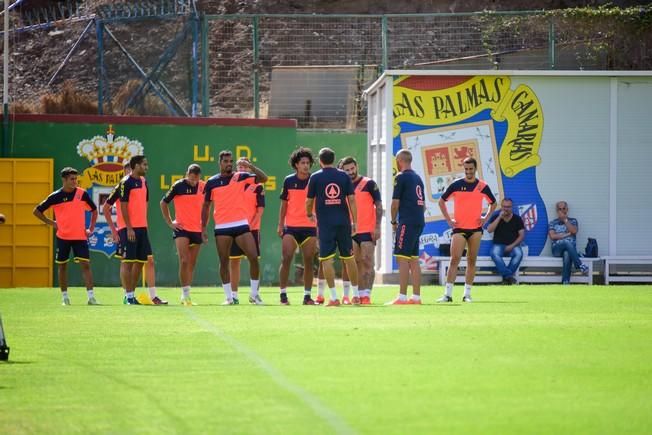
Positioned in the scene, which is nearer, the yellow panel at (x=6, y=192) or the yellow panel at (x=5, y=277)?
the yellow panel at (x=5, y=277)

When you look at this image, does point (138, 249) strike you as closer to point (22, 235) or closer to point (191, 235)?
point (191, 235)

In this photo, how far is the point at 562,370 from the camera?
10.2m

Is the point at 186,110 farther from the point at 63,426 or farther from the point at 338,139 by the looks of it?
the point at 63,426

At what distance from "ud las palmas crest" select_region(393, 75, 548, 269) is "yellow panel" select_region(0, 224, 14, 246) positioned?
8.31 m

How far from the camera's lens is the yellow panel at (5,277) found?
2792 centimetres

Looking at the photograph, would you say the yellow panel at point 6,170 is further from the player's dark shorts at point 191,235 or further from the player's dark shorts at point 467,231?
the player's dark shorts at point 467,231

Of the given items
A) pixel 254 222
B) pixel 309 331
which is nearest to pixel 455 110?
pixel 254 222

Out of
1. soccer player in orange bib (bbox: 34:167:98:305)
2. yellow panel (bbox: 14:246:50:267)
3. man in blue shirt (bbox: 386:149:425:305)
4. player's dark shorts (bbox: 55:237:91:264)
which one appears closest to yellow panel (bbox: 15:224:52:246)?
yellow panel (bbox: 14:246:50:267)

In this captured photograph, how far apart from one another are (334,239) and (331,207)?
47 cm

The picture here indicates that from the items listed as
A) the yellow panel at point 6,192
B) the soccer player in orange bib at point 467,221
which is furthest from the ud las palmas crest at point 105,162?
the soccer player in orange bib at point 467,221

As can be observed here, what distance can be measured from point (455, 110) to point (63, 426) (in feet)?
68.1

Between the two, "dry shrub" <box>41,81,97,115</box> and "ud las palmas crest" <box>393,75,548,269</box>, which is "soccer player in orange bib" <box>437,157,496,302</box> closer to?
"ud las palmas crest" <box>393,75,548,269</box>

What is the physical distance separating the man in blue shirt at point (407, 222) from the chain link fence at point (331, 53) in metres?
11.3

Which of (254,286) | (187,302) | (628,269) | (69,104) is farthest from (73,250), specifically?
(69,104)
